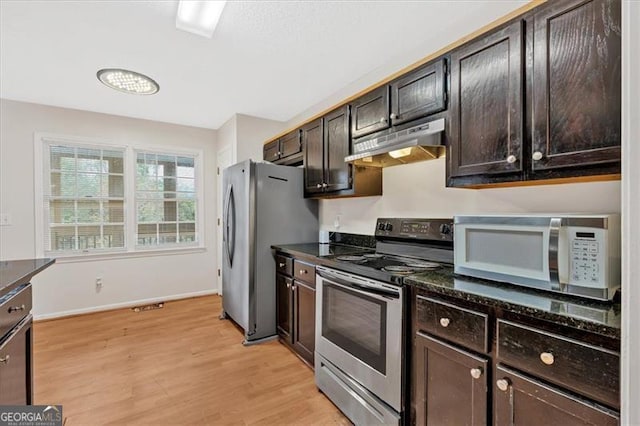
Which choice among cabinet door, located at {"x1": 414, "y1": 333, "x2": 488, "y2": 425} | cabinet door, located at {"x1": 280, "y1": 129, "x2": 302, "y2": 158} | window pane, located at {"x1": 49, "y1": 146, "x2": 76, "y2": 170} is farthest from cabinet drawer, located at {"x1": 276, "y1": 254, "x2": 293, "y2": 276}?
window pane, located at {"x1": 49, "y1": 146, "x2": 76, "y2": 170}

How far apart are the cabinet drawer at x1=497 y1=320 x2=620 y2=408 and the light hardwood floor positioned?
119cm

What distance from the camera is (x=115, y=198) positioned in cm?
383

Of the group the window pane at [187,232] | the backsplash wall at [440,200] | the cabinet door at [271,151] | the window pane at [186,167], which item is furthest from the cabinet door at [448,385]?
the window pane at [186,167]

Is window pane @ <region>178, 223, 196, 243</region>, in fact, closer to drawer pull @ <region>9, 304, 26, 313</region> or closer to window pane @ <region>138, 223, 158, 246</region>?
window pane @ <region>138, 223, 158, 246</region>

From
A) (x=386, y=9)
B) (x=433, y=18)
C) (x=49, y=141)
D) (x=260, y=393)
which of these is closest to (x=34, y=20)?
(x=49, y=141)

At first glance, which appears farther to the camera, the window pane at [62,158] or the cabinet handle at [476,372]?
the window pane at [62,158]

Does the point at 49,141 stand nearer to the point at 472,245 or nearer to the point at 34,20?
the point at 34,20

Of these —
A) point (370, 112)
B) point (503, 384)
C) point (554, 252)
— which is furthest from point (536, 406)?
point (370, 112)

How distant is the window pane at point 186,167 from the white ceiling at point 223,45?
3.49 feet

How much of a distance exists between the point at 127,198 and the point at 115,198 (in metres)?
0.13

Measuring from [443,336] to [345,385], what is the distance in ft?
2.72

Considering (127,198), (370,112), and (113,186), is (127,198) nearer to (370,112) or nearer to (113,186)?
(113,186)

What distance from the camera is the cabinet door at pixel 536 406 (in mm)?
904

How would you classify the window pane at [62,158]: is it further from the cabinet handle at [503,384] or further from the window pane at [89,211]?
the cabinet handle at [503,384]
